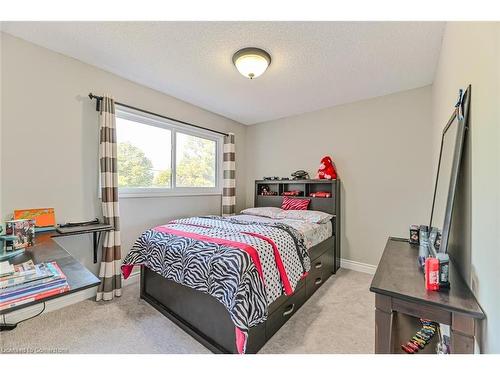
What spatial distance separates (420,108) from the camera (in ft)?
8.71

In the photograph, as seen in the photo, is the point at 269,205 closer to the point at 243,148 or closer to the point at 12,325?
the point at 243,148

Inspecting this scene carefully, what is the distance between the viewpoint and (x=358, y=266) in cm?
308

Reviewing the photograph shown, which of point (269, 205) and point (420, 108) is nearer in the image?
point (420, 108)

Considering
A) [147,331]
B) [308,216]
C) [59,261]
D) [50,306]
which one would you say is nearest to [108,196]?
[50,306]

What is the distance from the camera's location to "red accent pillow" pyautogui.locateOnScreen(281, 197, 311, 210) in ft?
10.8

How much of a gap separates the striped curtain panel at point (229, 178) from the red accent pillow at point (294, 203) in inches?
34.0

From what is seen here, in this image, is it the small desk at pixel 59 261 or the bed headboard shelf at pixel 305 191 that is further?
the bed headboard shelf at pixel 305 191

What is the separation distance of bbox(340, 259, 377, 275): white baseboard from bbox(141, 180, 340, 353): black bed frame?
323 millimetres

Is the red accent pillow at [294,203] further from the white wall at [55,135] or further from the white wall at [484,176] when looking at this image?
the white wall at [484,176]

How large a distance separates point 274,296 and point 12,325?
214 cm

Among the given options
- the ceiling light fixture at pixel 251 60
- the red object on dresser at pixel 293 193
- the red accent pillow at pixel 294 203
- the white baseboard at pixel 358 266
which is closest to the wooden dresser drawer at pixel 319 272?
the white baseboard at pixel 358 266

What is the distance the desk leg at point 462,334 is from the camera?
0.83 metres

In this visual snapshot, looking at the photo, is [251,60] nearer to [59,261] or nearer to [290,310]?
[59,261]

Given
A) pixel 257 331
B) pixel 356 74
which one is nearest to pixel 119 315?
pixel 257 331
